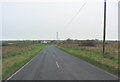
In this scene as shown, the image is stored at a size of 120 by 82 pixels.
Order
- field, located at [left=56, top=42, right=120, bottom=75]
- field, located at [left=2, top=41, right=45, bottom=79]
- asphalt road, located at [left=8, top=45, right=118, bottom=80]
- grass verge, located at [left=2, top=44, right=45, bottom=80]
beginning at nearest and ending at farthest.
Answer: asphalt road, located at [left=8, top=45, right=118, bottom=80], grass verge, located at [left=2, top=44, right=45, bottom=80], field, located at [left=2, top=41, right=45, bottom=79], field, located at [left=56, top=42, right=120, bottom=75]

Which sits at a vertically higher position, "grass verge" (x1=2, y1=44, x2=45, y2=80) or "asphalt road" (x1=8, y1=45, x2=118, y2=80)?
"asphalt road" (x1=8, y1=45, x2=118, y2=80)

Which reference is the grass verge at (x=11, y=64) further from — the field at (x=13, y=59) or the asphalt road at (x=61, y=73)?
the asphalt road at (x=61, y=73)

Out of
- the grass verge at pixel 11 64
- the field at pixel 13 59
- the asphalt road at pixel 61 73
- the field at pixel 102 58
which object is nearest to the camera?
the asphalt road at pixel 61 73

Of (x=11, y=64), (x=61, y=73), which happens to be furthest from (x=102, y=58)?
(x=11, y=64)

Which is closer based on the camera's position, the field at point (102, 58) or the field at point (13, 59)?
the field at point (13, 59)

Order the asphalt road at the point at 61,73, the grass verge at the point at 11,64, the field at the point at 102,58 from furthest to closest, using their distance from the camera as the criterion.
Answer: the field at the point at 102,58, the grass verge at the point at 11,64, the asphalt road at the point at 61,73

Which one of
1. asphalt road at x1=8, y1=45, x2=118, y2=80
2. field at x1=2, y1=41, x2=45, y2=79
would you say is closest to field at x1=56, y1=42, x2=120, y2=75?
asphalt road at x1=8, y1=45, x2=118, y2=80

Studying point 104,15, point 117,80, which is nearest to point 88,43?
point 104,15

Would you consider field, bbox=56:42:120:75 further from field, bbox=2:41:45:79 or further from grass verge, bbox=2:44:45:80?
field, bbox=2:41:45:79

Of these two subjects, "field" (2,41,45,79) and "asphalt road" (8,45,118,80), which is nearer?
"asphalt road" (8,45,118,80)

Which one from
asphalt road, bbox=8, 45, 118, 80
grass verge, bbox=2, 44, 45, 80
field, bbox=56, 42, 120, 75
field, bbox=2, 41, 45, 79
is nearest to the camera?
asphalt road, bbox=8, 45, 118, 80

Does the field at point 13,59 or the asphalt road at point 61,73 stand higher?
the asphalt road at point 61,73

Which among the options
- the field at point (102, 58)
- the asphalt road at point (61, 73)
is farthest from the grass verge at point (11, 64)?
the field at point (102, 58)

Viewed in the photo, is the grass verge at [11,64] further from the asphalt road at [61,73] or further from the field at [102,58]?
the field at [102,58]
